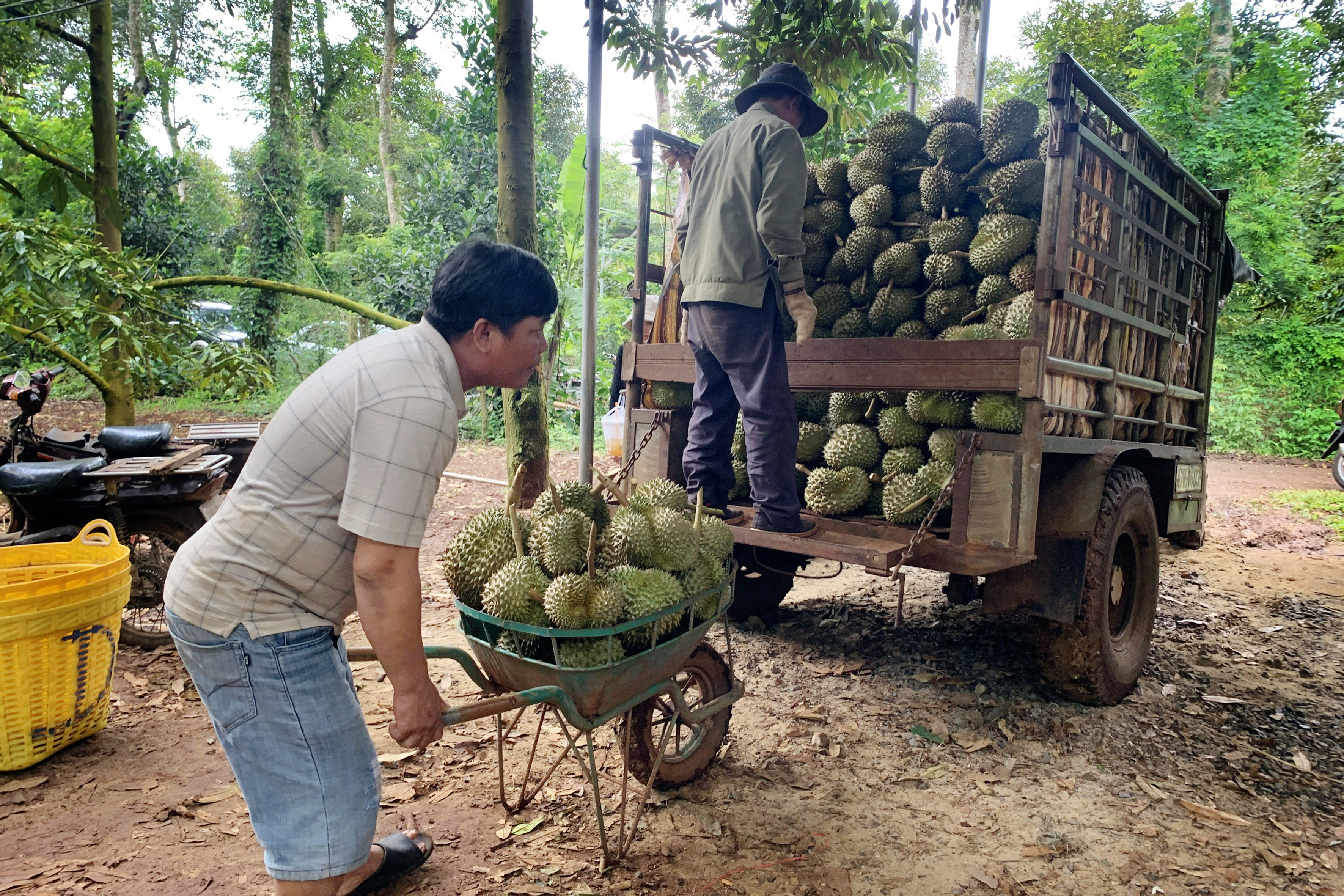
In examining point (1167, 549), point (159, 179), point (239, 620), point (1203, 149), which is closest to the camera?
point (239, 620)

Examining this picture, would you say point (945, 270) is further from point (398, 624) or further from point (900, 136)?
point (398, 624)

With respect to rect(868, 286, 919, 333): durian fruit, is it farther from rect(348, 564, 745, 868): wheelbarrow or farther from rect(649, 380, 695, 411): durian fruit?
rect(348, 564, 745, 868): wheelbarrow

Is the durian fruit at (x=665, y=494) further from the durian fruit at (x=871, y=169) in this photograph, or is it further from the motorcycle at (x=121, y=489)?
the motorcycle at (x=121, y=489)

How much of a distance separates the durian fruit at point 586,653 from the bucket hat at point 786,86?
2.79 meters

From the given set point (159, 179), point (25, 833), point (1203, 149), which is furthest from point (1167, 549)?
point (159, 179)

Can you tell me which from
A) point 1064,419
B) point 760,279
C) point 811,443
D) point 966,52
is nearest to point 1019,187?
point 1064,419

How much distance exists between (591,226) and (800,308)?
232 centimetres

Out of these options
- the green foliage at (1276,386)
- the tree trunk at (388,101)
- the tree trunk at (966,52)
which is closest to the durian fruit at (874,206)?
the tree trunk at (966,52)

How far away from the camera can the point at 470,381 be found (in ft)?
6.56

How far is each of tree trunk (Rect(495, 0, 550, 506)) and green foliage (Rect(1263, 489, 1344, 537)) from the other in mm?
8444

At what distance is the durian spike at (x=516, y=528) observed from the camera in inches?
96.3

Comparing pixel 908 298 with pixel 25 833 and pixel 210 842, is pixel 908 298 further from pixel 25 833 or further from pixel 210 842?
pixel 25 833

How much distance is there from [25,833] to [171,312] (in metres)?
3.76

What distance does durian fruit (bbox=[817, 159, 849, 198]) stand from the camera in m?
4.63
